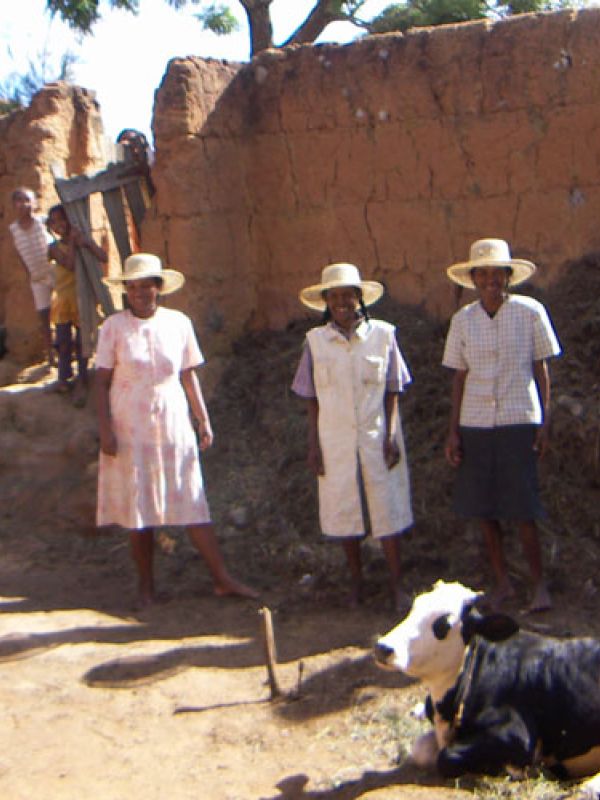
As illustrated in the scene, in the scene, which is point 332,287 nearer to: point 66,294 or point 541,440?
point 541,440

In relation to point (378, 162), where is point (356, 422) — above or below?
below

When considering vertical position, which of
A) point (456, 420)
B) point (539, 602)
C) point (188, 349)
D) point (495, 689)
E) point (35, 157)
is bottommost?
point (539, 602)

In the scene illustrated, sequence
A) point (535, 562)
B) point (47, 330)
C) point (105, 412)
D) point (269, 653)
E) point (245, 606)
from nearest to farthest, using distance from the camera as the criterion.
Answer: point (269, 653) < point (535, 562) < point (105, 412) < point (245, 606) < point (47, 330)

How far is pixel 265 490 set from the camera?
23.3ft

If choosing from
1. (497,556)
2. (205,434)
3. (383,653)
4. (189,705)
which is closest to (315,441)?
(205,434)

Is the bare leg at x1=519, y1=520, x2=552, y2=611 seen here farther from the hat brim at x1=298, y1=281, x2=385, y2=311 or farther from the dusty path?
the hat brim at x1=298, y1=281, x2=385, y2=311

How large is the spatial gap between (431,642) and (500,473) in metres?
1.73

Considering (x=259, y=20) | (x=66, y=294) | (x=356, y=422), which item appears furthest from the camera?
(x=259, y=20)

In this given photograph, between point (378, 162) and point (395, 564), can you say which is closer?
point (395, 564)

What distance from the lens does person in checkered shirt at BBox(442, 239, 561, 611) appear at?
533 centimetres

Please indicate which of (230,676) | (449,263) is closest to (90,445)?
(449,263)

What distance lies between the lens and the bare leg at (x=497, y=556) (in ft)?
18.2

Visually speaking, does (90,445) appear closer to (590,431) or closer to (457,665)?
(590,431)

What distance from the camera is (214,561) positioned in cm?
606
